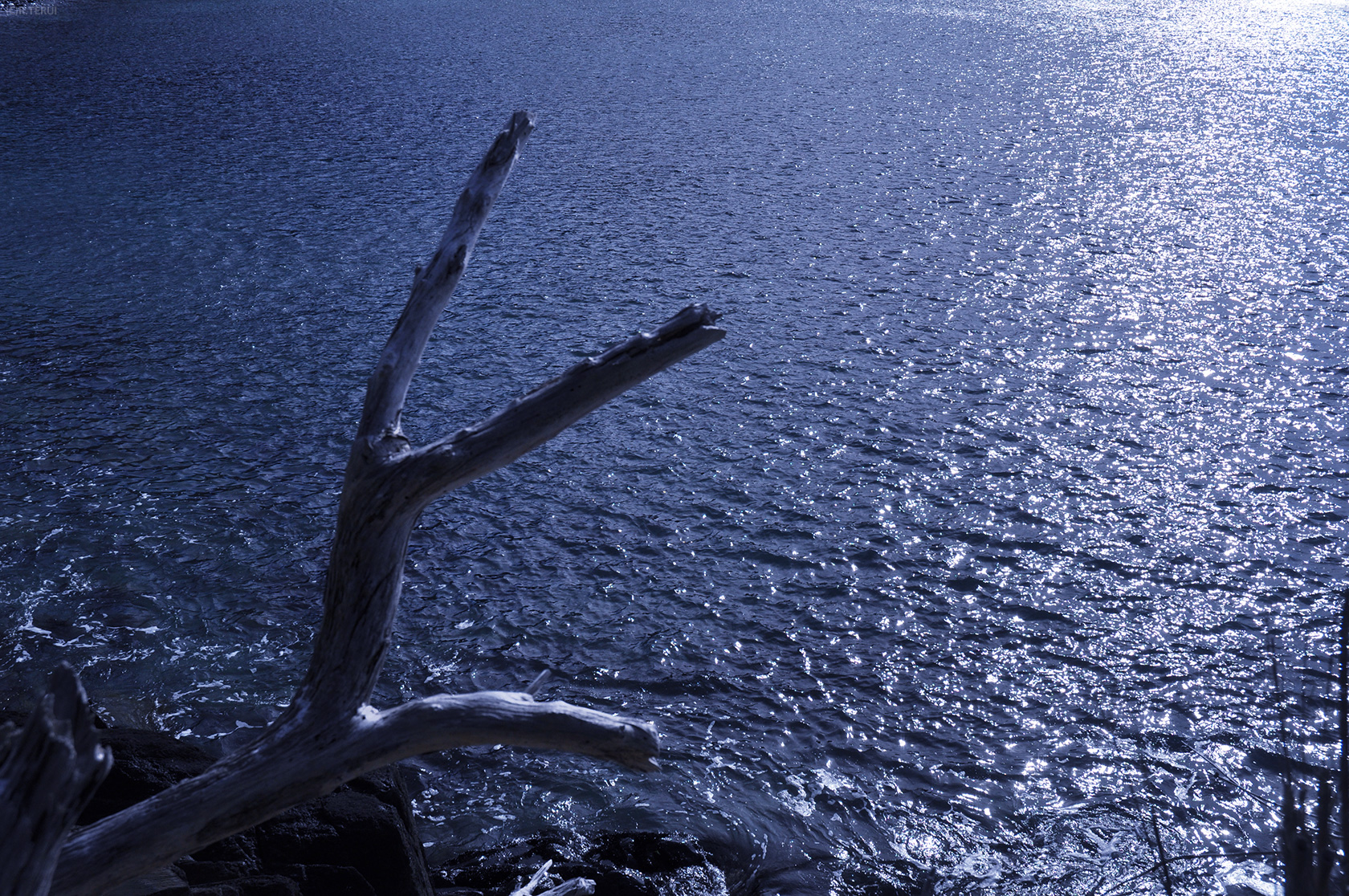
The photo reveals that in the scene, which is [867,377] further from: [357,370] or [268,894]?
[268,894]

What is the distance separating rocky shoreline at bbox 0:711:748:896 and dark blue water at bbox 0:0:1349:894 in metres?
0.34

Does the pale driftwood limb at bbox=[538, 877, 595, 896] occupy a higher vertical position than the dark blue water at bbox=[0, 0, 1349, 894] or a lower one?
lower

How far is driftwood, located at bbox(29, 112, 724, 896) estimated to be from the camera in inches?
173

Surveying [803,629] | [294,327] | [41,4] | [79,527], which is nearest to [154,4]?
[41,4]

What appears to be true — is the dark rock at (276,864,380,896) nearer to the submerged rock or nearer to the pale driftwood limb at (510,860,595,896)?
the submerged rock

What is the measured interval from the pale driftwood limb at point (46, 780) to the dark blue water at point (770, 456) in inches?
135

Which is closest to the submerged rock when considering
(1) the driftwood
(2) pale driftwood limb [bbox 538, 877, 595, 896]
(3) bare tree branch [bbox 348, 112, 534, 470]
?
(2) pale driftwood limb [bbox 538, 877, 595, 896]

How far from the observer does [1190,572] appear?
10.7 m

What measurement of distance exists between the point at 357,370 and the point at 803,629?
26.0ft

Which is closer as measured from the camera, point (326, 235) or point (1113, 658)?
point (1113, 658)

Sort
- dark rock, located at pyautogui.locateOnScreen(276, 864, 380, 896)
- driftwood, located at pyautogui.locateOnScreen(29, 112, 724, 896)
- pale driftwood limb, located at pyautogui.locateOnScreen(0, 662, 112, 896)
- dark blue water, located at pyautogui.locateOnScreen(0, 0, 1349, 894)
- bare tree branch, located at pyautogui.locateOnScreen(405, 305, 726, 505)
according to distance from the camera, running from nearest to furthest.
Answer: pale driftwood limb, located at pyautogui.locateOnScreen(0, 662, 112, 896)
driftwood, located at pyautogui.locateOnScreen(29, 112, 724, 896)
bare tree branch, located at pyautogui.locateOnScreen(405, 305, 726, 505)
dark rock, located at pyautogui.locateOnScreen(276, 864, 380, 896)
dark blue water, located at pyautogui.locateOnScreen(0, 0, 1349, 894)

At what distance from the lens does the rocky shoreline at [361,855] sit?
20.6 ft

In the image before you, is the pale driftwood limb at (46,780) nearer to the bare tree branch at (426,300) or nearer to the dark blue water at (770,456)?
the bare tree branch at (426,300)

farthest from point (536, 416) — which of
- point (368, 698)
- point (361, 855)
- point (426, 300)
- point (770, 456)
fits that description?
point (770, 456)
